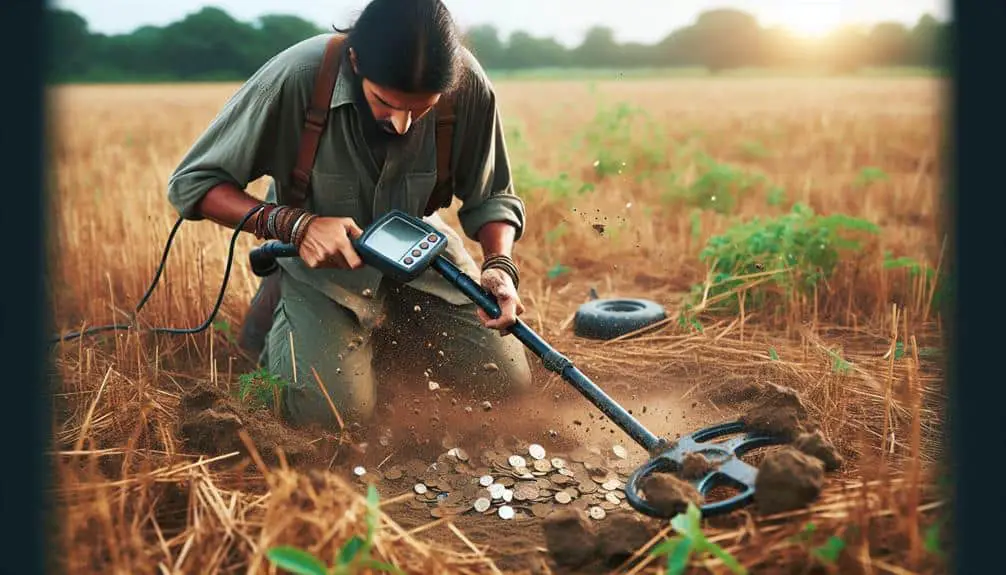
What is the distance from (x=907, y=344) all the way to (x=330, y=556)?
2739 millimetres

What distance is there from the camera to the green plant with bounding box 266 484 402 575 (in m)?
1.80

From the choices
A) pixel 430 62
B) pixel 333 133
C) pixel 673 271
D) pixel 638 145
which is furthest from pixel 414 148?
pixel 638 145

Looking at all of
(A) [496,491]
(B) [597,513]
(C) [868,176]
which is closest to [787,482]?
(B) [597,513]

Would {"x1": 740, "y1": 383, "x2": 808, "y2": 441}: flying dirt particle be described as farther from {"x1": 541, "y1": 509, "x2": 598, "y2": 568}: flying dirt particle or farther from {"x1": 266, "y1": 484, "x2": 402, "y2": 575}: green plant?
{"x1": 266, "y1": 484, "x2": 402, "y2": 575}: green plant

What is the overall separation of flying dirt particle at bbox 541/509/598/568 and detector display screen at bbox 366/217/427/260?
1.03 meters

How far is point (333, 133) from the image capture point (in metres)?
3.13

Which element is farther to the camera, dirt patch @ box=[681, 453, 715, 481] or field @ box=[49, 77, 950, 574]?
dirt patch @ box=[681, 453, 715, 481]

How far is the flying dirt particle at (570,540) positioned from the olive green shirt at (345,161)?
56.1 inches

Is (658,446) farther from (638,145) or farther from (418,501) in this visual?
(638,145)

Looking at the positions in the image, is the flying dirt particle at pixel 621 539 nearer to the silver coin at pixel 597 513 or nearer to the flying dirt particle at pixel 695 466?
the flying dirt particle at pixel 695 466

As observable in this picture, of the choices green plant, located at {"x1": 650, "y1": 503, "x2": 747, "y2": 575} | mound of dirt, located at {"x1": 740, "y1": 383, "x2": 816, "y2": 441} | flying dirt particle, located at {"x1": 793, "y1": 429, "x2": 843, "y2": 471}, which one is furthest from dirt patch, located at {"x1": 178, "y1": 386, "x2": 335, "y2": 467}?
flying dirt particle, located at {"x1": 793, "y1": 429, "x2": 843, "y2": 471}

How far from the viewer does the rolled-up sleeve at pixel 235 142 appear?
3030 millimetres

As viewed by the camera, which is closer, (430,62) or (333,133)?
(430,62)

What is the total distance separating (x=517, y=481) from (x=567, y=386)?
697mm
